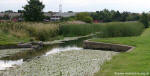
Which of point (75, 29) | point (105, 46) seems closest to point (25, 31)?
point (75, 29)

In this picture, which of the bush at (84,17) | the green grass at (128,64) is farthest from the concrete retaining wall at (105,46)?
the bush at (84,17)

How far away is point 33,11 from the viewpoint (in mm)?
44094

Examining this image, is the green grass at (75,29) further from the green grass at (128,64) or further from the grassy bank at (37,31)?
the green grass at (128,64)

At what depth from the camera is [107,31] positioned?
29.9 m

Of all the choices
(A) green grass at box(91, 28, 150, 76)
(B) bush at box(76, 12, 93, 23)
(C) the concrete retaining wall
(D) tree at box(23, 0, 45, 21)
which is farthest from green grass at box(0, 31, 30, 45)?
(B) bush at box(76, 12, 93, 23)

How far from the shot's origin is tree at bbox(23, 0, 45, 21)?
44094 mm

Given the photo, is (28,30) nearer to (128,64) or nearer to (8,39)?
(8,39)

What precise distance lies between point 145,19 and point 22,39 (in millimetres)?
28314

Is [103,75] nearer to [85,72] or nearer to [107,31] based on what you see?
[85,72]

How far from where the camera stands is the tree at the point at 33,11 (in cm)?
Answer: 4409

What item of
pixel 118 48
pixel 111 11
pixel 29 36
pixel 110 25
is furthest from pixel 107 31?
pixel 111 11

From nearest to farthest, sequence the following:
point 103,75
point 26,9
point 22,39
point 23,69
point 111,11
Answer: point 103,75, point 23,69, point 22,39, point 26,9, point 111,11

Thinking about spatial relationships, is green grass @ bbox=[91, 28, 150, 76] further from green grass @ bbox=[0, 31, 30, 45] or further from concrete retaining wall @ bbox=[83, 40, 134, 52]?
green grass @ bbox=[0, 31, 30, 45]

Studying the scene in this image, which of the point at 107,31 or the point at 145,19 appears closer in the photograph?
the point at 107,31
